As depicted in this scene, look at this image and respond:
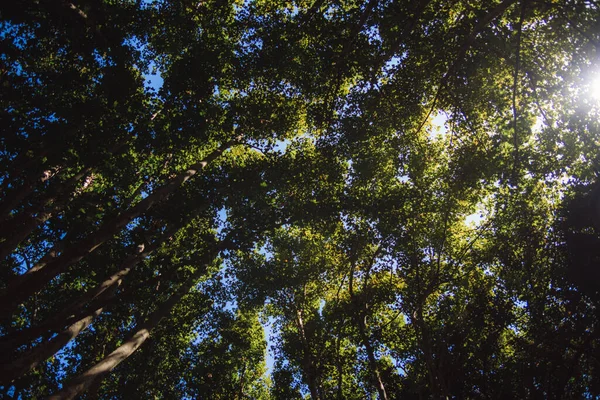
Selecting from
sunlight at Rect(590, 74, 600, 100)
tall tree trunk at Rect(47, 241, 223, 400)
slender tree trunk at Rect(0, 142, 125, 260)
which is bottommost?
tall tree trunk at Rect(47, 241, 223, 400)

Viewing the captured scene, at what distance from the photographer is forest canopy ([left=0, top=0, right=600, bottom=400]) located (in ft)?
26.7

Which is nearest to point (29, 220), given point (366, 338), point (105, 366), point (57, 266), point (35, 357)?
point (35, 357)

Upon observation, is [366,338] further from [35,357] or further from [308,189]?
[35,357]

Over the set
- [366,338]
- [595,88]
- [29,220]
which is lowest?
[366,338]

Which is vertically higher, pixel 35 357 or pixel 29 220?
pixel 29 220

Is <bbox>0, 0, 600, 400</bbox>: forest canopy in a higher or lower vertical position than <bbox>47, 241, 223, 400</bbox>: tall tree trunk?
higher

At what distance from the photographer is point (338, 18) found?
8.95m

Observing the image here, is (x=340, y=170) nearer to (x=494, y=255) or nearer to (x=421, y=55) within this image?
(x=421, y=55)

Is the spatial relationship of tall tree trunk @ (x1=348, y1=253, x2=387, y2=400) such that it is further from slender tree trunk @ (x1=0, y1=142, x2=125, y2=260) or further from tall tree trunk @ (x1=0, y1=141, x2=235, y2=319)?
slender tree trunk @ (x1=0, y1=142, x2=125, y2=260)

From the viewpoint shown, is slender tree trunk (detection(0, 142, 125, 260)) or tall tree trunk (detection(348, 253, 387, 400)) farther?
tall tree trunk (detection(348, 253, 387, 400))

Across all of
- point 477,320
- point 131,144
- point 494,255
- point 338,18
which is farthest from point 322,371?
point 338,18

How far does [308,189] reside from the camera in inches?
504

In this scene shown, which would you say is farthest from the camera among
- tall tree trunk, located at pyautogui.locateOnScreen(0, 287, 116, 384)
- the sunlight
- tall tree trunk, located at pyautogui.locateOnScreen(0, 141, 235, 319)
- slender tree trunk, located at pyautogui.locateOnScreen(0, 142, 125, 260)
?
the sunlight

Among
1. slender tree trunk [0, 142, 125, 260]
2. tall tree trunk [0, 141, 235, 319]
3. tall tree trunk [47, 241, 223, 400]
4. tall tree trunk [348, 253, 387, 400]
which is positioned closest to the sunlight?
tall tree trunk [348, 253, 387, 400]
